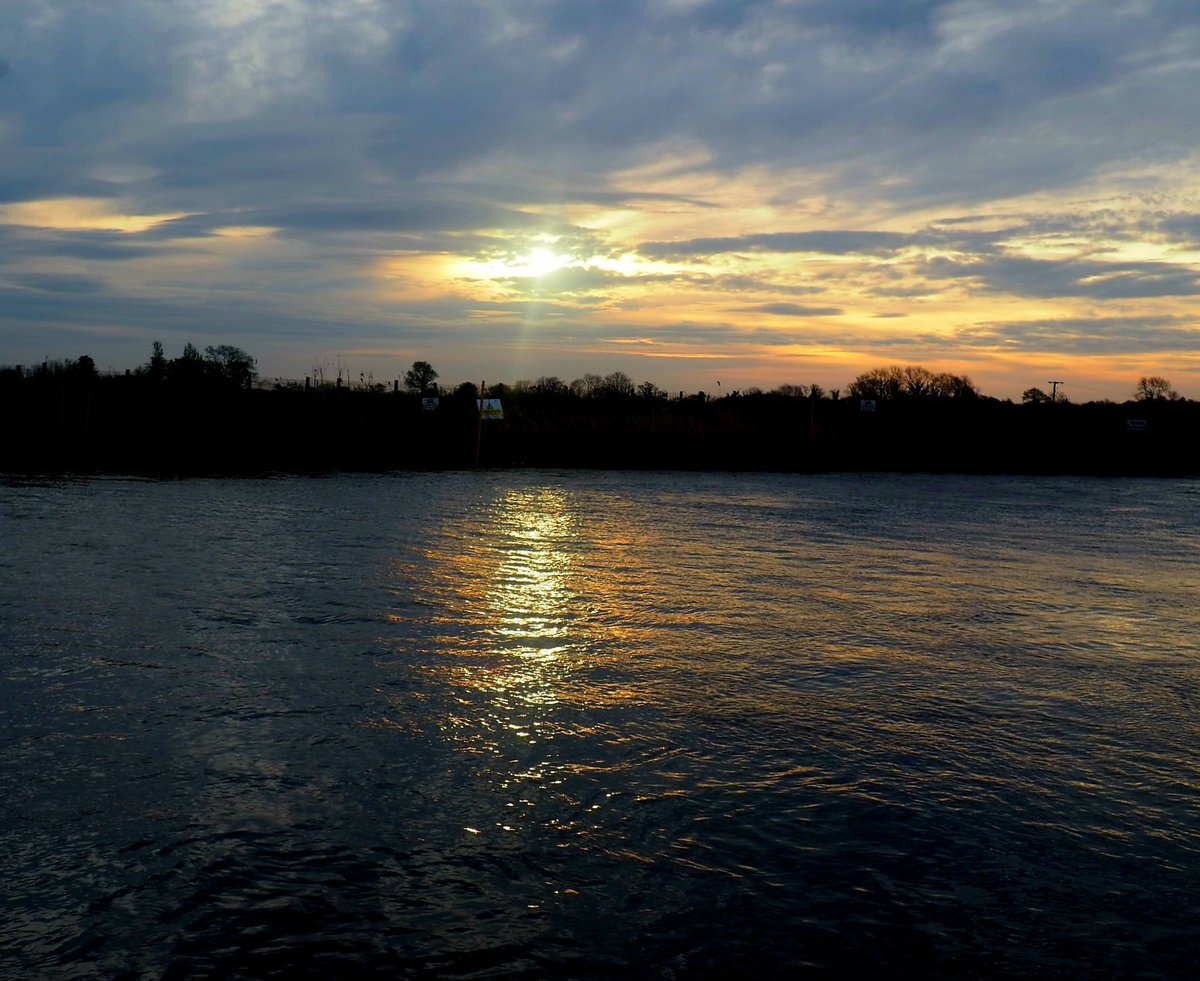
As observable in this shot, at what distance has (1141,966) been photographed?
12.5 feet

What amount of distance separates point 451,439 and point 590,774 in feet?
127

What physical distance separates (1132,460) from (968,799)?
5000 cm

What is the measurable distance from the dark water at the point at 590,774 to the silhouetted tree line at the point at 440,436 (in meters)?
23.1

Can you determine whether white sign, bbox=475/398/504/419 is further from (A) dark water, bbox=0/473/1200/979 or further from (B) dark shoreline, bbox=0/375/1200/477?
(A) dark water, bbox=0/473/1200/979

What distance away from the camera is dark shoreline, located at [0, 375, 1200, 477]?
37.3 m

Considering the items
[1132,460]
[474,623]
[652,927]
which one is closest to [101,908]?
[652,927]

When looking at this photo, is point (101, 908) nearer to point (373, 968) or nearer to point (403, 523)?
point (373, 968)

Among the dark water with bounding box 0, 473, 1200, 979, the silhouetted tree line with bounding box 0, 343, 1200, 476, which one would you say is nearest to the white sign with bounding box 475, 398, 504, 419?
the silhouetted tree line with bounding box 0, 343, 1200, 476

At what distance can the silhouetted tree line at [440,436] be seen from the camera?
37.7 m

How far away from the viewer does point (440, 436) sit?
4372 centimetres

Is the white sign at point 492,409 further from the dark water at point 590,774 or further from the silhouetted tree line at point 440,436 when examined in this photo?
the dark water at point 590,774

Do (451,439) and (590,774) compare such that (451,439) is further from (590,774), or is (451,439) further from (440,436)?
(590,774)

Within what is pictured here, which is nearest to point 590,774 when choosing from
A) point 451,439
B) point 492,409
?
point 492,409

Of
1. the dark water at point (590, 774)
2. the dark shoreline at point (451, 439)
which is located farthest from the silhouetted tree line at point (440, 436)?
the dark water at point (590, 774)
